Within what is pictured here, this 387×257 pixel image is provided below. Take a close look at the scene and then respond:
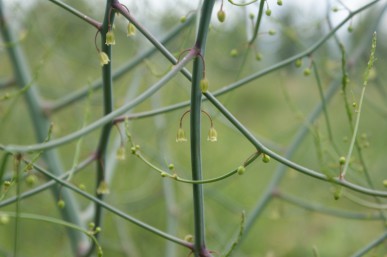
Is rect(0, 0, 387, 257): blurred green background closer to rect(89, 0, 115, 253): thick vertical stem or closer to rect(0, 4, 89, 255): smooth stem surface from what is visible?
rect(0, 4, 89, 255): smooth stem surface

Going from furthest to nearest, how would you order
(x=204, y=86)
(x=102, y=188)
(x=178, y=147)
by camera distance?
(x=178, y=147)
(x=102, y=188)
(x=204, y=86)

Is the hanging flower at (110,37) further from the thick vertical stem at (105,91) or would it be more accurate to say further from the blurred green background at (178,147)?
the blurred green background at (178,147)

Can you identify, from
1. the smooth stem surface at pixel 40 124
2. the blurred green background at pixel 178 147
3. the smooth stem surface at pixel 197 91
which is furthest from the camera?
the blurred green background at pixel 178 147

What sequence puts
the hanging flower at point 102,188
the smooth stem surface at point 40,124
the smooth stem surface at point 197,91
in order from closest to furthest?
1. the smooth stem surface at point 197,91
2. the hanging flower at point 102,188
3. the smooth stem surface at point 40,124

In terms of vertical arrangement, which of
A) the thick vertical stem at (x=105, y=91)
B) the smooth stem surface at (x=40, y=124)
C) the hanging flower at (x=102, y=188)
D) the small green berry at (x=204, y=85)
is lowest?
the small green berry at (x=204, y=85)

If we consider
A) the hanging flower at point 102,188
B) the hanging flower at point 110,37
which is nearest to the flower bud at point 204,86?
the hanging flower at point 110,37

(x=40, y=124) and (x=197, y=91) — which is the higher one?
(x=40, y=124)

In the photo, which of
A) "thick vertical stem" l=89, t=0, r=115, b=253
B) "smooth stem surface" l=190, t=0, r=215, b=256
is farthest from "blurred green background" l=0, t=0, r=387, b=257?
"smooth stem surface" l=190, t=0, r=215, b=256

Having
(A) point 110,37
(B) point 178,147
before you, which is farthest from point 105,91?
(B) point 178,147

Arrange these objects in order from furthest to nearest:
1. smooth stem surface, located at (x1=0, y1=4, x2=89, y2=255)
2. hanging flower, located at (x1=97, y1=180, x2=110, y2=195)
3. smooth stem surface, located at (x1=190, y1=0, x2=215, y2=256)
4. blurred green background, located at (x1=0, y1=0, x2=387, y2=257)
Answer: blurred green background, located at (x1=0, y1=0, x2=387, y2=257)
smooth stem surface, located at (x1=0, y1=4, x2=89, y2=255)
hanging flower, located at (x1=97, y1=180, x2=110, y2=195)
smooth stem surface, located at (x1=190, y1=0, x2=215, y2=256)

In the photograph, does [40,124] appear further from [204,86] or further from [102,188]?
[204,86]

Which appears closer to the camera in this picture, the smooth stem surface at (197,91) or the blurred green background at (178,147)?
the smooth stem surface at (197,91)

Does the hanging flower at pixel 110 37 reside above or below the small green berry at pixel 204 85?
above
